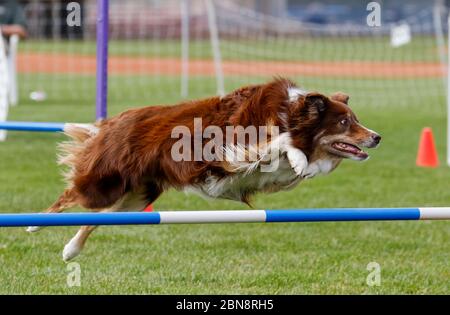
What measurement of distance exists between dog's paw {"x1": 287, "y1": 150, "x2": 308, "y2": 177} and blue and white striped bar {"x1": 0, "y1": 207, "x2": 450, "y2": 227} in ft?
2.58

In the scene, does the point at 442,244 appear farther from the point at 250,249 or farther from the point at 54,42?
the point at 54,42

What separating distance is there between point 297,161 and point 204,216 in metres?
1.05

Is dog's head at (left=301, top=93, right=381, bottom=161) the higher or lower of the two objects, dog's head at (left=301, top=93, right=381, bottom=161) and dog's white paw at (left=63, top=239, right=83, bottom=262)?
the higher

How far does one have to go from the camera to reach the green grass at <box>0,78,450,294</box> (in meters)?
5.45

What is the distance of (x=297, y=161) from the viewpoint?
4941mm

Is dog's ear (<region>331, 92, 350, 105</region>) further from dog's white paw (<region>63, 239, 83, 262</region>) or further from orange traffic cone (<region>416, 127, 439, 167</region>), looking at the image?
orange traffic cone (<region>416, 127, 439, 167</region>)

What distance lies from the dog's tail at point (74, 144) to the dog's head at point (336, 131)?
1343 millimetres

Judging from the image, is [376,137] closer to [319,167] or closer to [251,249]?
[319,167]

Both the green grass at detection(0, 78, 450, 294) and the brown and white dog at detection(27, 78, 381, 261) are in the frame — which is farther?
the green grass at detection(0, 78, 450, 294)

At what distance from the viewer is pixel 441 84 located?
68.9 feet

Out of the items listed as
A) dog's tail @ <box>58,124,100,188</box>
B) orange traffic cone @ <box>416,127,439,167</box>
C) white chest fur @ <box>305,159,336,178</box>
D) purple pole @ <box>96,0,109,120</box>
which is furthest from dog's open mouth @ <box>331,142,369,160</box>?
orange traffic cone @ <box>416,127,439,167</box>

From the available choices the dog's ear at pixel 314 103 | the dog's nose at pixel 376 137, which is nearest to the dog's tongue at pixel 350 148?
the dog's nose at pixel 376 137

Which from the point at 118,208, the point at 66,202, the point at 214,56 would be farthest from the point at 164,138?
the point at 214,56

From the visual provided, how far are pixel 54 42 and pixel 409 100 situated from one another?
48.0ft
